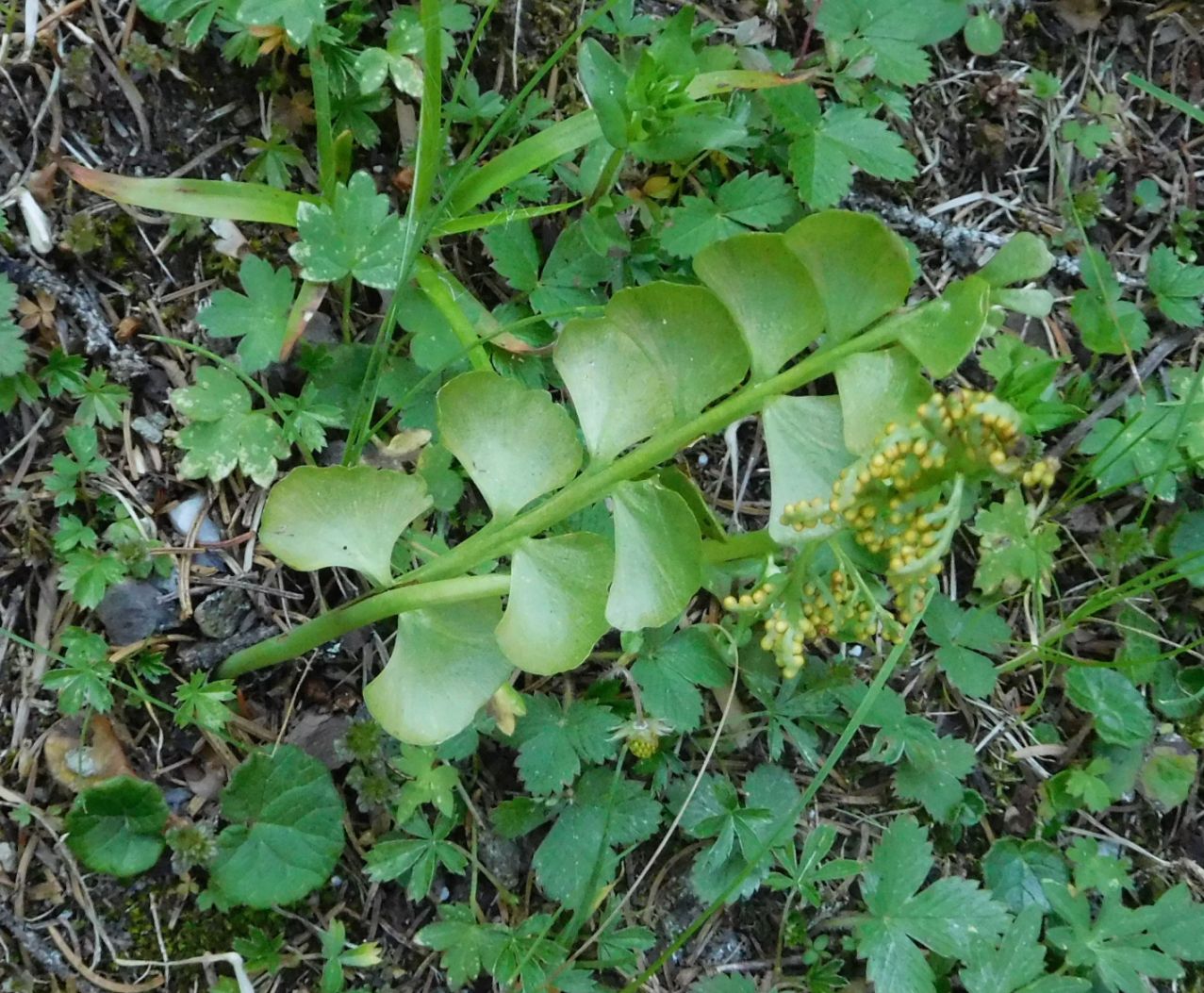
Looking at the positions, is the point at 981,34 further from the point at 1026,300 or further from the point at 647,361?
the point at 647,361

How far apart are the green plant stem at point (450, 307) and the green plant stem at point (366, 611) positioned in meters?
0.40

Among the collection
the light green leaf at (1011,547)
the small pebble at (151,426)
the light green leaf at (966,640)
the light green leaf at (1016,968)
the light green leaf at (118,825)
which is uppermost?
the small pebble at (151,426)

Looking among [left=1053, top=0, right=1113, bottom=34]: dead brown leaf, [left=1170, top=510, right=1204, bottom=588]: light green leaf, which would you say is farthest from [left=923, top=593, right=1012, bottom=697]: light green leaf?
[left=1053, top=0, right=1113, bottom=34]: dead brown leaf

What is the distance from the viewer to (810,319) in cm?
128

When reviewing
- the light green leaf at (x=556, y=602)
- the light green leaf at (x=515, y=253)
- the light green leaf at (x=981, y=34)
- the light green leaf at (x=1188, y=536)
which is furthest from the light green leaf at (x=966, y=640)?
the light green leaf at (x=981, y=34)

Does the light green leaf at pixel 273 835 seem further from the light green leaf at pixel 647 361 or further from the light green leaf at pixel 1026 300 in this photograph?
the light green leaf at pixel 1026 300

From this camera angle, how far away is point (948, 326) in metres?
1.22

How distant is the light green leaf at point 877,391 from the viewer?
4.09 ft

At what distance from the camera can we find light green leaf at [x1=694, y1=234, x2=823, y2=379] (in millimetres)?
1250

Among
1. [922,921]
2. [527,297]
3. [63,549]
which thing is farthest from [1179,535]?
[63,549]

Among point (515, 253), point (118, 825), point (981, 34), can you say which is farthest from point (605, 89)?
point (118, 825)

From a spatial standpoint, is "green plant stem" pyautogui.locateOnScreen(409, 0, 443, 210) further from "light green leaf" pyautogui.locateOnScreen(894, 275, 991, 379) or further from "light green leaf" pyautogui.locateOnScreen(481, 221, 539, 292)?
"light green leaf" pyautogui.locateOnScreen(894, 275, 991, 379)

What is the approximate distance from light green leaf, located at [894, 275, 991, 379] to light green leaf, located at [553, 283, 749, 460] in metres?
0.21

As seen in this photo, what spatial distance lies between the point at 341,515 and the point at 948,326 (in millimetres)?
792
